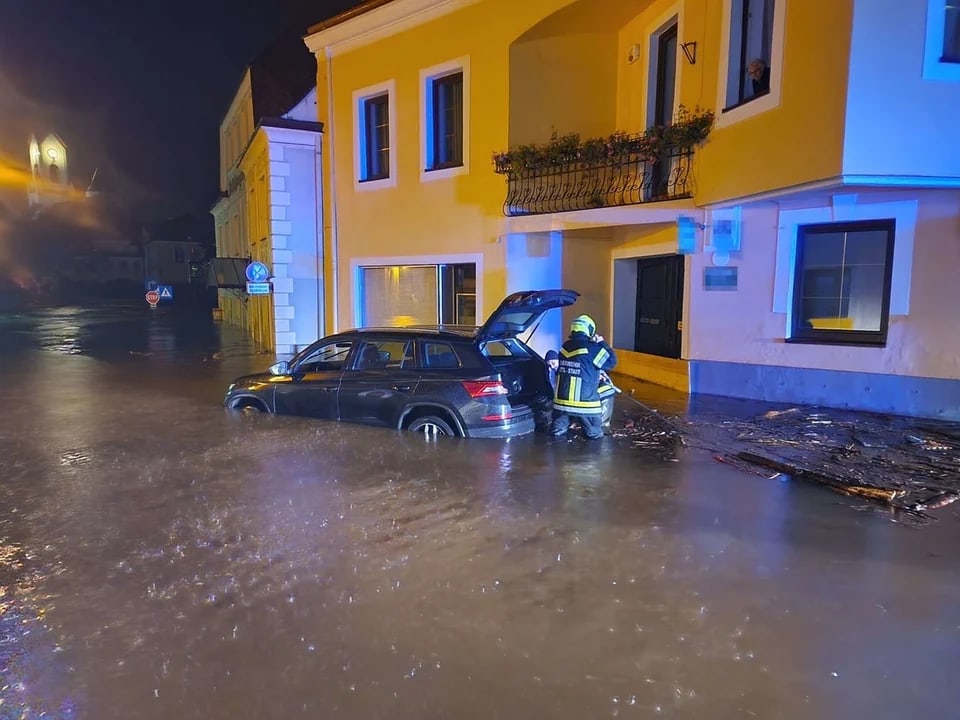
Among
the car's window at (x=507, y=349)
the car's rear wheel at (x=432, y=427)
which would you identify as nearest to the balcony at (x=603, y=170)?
the car's window at (x=507, y=349)

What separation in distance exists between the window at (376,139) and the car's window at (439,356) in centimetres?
791

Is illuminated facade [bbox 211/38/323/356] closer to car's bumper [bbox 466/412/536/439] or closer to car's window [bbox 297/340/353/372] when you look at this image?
car's window [bbox 297/340/353/372]

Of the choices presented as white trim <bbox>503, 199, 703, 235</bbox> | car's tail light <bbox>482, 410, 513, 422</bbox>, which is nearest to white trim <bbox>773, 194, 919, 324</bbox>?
white trim <bbox>503, 199, 703, 235</bbox>

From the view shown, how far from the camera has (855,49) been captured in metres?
7.45

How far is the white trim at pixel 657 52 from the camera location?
34.0 feet

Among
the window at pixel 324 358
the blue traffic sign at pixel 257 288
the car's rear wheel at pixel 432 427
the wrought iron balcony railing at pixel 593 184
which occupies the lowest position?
the car's rear wheel at pixel 432 427

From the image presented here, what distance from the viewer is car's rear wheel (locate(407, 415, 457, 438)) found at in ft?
23.7

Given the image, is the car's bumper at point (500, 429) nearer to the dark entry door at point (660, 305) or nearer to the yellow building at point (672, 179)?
the yellow building at point (672, 179)

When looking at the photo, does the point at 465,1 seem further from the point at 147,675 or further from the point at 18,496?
the point at 147,675

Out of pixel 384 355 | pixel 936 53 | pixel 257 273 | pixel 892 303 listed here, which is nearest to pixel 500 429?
pixel 384 355

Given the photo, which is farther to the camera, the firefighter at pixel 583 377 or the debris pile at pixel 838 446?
the firefighter at pixel 583 377

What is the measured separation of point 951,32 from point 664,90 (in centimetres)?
445

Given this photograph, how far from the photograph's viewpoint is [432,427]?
24.1 ft

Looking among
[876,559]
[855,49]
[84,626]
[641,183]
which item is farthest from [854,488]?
[641,183]
